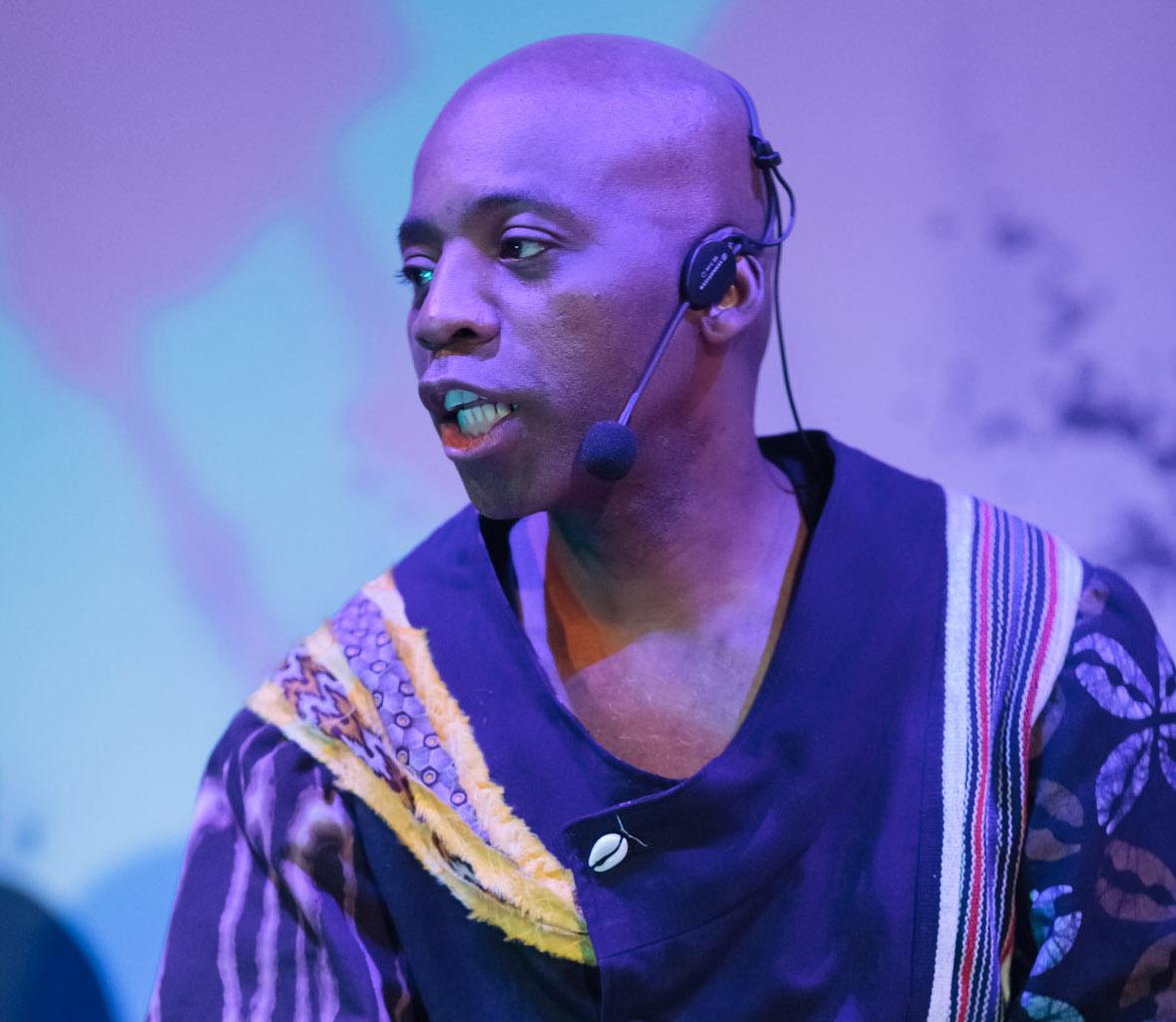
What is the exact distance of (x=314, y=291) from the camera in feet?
6.03

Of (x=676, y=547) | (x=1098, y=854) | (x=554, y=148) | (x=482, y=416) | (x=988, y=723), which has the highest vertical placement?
(x=554, y=148)

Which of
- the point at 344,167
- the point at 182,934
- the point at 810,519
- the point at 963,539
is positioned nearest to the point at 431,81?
the point at 344,167

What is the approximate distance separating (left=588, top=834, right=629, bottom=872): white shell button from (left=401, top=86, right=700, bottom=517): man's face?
0.27 meters

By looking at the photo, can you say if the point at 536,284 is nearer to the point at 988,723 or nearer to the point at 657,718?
the point at 657,718

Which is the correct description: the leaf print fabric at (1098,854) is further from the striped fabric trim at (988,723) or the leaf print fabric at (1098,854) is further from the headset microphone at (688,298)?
the headset microphone at (688,298)

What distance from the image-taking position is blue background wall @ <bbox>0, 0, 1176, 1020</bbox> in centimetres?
180

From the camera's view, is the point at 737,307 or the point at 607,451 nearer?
the point at 607,451

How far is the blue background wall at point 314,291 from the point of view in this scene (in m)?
1.80

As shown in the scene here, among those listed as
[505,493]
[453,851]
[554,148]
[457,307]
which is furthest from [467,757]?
[554,148]

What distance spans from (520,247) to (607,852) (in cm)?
49

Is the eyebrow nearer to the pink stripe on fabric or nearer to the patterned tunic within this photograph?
the patterned tunic

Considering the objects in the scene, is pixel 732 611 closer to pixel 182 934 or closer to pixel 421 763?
pixel 421 763

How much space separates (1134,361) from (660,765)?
31.7 inches

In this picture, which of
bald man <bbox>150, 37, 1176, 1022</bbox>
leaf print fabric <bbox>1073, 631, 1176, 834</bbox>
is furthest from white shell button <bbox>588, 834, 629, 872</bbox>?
leaf print fabric <bbox>1073, 631, 1176, 834</bbox>
